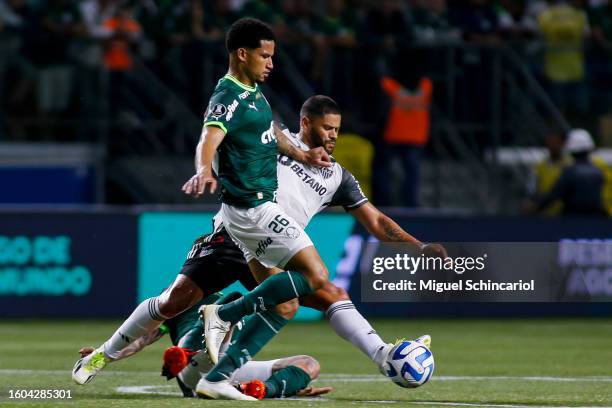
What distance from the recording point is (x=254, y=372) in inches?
345

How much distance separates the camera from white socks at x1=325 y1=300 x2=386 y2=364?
8.38 m

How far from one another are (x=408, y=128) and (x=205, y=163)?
10.5 metres

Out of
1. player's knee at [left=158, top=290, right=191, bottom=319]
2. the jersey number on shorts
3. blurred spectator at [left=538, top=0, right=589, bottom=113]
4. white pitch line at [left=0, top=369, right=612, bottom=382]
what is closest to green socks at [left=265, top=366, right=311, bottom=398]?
player's knee at [left=158, top=290, right=191, bottom=319]

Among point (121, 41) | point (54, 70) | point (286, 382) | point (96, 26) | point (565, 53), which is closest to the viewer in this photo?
point (286, 382)

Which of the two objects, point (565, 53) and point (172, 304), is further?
point (565, 53)

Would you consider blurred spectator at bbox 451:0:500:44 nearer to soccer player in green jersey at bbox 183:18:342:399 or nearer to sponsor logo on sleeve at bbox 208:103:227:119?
soccer player in green jersey at bbox 183:18:342:399

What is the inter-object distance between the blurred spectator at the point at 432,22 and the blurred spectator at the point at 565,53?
4.22ft

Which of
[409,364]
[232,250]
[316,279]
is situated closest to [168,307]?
[232,250]

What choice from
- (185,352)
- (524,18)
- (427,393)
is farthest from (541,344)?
(524,18)

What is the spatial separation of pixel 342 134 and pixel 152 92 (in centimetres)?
236

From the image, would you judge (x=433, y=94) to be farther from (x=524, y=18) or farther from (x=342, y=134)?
(x=524, y=18)

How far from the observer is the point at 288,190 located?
885 cm

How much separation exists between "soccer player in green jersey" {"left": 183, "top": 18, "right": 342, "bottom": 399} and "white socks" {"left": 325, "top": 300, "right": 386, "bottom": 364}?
1.08ft

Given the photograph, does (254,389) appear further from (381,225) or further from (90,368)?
(381,225)
